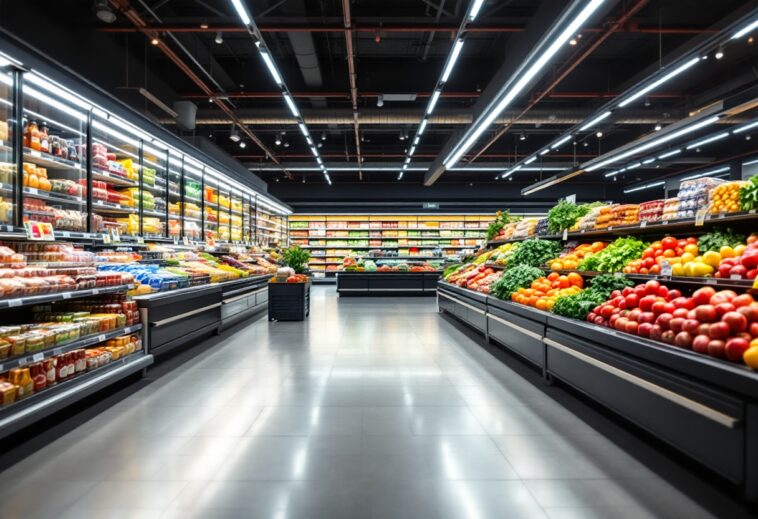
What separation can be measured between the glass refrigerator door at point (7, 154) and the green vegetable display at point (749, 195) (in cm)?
550

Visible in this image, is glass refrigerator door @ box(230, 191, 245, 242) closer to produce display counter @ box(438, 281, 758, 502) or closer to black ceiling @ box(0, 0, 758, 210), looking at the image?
black ceiling @ box(0, 0, 758, 210)

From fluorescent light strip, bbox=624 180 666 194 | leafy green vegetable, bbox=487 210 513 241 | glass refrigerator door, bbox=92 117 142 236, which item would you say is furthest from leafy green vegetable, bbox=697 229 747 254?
fluorescent light strip, bbox=624 180 666 194

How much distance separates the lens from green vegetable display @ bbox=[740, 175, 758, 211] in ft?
→ 9.55

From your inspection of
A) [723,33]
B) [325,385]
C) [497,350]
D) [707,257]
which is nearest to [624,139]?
[723,33]

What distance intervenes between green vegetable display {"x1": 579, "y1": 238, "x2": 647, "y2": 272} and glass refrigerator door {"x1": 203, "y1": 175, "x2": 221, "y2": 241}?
23.1ft

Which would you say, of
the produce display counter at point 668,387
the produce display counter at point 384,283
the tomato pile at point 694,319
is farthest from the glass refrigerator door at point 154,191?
the produce display counter at point 384,283

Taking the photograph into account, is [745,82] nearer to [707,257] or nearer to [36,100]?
[707,257]

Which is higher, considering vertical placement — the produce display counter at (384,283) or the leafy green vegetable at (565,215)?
the leafy green vegetable at (565,215)

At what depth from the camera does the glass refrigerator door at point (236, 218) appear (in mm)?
10867

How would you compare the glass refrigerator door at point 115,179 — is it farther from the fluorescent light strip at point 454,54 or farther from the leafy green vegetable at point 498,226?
the leafy green vegetable at point 498,226

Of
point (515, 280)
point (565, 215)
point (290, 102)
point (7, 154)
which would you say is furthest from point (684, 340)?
point (290, 102)

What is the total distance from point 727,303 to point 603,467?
121cm

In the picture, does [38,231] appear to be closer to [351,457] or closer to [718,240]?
[351,457]

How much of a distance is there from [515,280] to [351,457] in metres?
3.73
